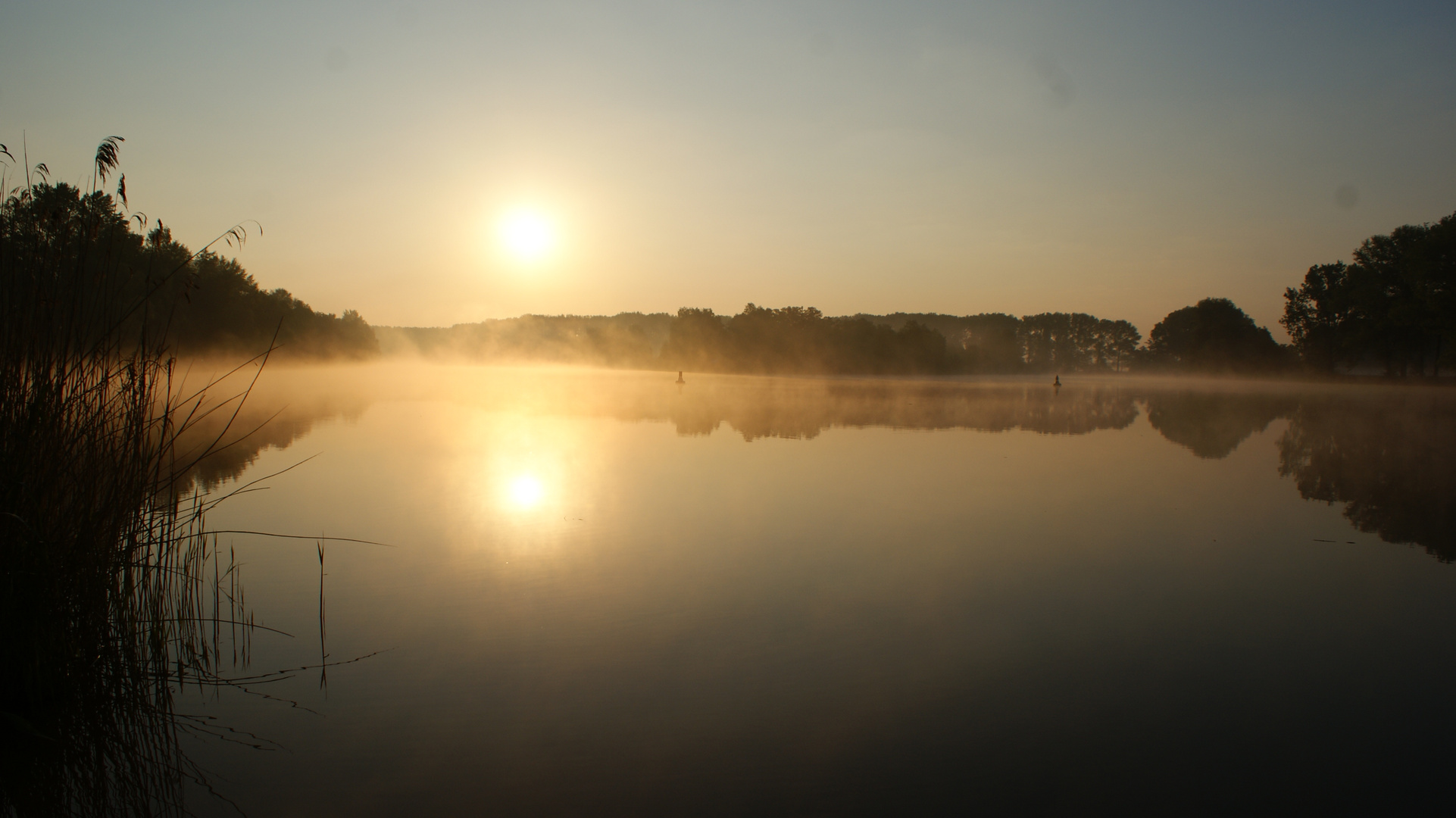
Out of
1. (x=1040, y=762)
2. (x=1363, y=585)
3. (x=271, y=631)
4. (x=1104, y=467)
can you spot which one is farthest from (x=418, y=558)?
(x=1104, y=467)

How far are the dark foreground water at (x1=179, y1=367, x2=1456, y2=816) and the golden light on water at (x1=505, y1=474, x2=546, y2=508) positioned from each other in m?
0.06

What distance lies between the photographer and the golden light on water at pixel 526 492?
807 cm

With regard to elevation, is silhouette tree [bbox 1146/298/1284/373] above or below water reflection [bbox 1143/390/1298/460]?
above

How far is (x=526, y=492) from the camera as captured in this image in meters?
8.65

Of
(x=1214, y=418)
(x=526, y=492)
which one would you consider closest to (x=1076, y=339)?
(x=1214, y=418)

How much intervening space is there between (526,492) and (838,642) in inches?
211

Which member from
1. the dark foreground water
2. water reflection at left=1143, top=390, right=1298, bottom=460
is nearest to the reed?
the dark foreground water

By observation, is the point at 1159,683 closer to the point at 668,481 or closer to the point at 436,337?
the point at 668,481

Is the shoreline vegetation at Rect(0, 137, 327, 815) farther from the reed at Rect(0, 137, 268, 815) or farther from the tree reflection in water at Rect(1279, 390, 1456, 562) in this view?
the tree reflection in water at Rect(1279, 390, 1456, 562)

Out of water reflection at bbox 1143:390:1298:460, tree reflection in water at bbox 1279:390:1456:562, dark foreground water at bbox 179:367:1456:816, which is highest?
water reflection at bbox 1143:390:1298:460

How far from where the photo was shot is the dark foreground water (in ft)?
9.67

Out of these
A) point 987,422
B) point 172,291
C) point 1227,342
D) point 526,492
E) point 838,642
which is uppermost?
point 1227,342

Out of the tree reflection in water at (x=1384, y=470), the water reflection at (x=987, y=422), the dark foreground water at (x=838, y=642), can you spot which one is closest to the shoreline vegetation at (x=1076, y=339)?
the water reflection at (x=987, y=422)

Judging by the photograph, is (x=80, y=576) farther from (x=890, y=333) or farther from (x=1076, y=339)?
(x=1076, y=339)
